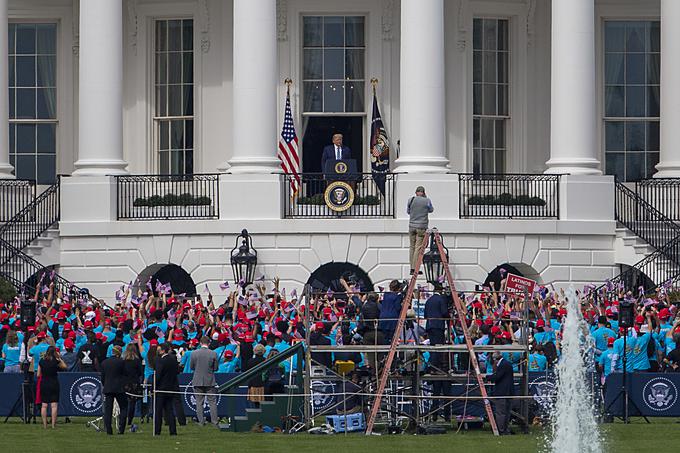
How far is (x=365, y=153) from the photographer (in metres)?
56.9

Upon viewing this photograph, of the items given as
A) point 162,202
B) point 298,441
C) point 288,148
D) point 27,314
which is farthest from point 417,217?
point 298,441

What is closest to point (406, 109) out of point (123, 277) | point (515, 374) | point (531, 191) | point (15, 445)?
point (531, 191)

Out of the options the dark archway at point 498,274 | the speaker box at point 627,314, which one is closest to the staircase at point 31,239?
the dark archway at point 498,274

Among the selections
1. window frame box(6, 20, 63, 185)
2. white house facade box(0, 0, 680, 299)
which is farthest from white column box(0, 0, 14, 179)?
window frame box(6, 20, 63, 185)

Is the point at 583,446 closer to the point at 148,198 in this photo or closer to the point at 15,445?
the point at 15,445

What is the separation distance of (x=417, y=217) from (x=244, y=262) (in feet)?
13.7

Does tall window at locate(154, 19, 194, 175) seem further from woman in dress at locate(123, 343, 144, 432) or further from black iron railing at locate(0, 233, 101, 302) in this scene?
woman in dress at locate(123, 343, 144, 432)

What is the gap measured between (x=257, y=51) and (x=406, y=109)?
11.7ft

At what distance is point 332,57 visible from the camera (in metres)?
56.5

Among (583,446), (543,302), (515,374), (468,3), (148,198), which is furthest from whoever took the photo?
(468,3)

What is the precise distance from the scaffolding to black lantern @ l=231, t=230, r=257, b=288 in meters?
12.4

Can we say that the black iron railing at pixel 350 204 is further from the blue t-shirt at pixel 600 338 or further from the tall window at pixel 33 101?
the blue t-shirt at pixel 600 338

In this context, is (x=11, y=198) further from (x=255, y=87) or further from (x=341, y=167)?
(x=341, y=167)

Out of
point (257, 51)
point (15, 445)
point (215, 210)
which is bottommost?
point (15, 445)
